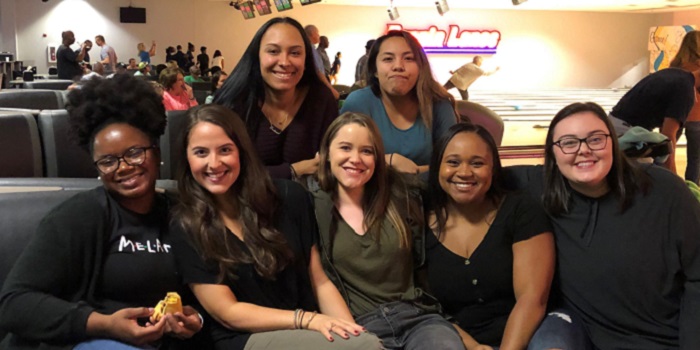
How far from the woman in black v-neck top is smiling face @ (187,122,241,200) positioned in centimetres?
66

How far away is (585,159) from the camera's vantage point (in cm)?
192

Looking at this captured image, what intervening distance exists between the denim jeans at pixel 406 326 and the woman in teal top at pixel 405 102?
653 mm

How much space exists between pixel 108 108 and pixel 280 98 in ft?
2.66

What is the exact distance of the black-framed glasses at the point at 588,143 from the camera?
193cm

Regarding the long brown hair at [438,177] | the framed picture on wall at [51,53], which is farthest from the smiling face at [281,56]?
the framed picture on wall at [51,53]

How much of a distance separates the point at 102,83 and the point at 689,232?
1.68 meters

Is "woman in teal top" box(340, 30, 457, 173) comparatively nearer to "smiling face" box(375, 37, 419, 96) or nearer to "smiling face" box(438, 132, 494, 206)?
"smiling face" box(375, 37, 419, 96)

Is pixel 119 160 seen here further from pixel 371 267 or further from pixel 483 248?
pixel 483 248

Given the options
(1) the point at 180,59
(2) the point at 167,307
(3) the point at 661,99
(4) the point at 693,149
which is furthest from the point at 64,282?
(1) the point at 180,59

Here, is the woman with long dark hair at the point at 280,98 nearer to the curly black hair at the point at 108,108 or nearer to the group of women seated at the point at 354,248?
the group of women seated at the point at 354,248

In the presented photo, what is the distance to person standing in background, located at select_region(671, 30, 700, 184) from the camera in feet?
13.4

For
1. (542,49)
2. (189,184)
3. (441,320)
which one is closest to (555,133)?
(441,320)

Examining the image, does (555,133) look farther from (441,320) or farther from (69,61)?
(69,61)

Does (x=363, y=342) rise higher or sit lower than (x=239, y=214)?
lower
